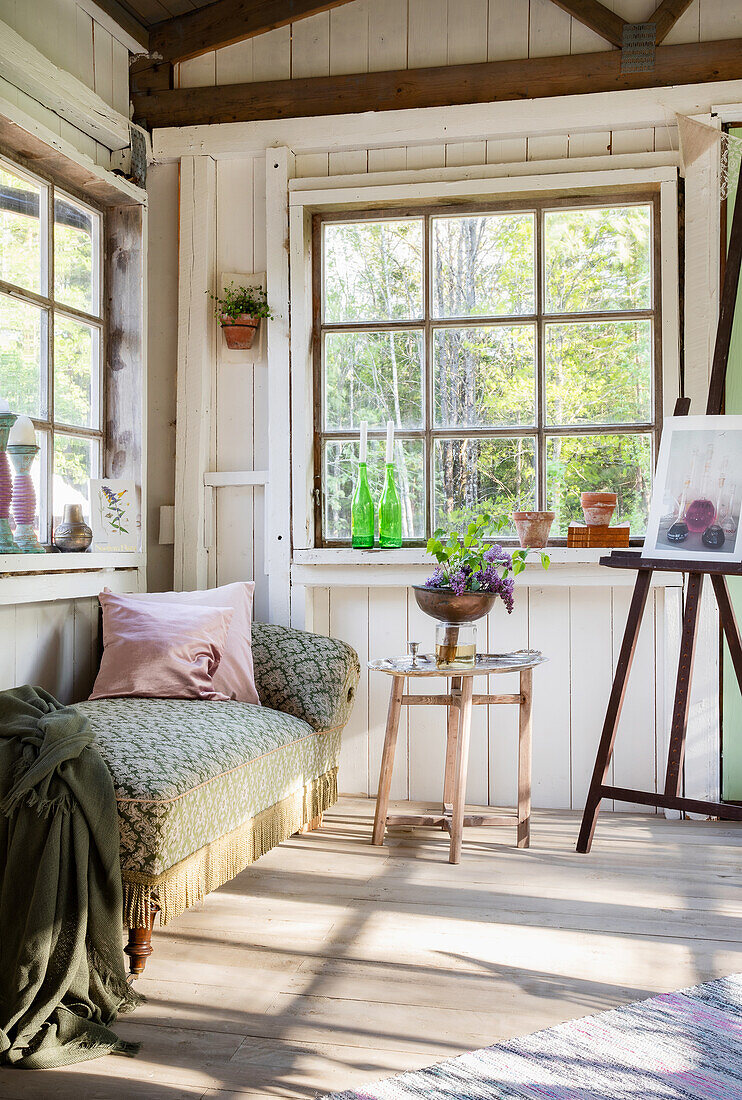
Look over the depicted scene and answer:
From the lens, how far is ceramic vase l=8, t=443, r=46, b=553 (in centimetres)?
307

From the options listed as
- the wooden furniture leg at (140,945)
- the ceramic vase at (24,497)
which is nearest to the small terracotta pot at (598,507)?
the ceramic vase at (24,497)

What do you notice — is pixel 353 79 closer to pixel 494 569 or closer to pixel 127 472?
pixel 127 472

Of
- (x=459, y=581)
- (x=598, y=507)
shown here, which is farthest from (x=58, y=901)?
(x=598, y=507)

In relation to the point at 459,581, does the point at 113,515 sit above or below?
above

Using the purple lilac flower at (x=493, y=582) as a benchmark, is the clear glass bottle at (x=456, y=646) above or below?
below

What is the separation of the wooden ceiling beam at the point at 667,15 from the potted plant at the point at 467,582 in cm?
197

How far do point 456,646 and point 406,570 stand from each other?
0.63 m

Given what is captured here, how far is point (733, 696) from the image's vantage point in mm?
3475

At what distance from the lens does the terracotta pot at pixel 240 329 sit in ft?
12.4

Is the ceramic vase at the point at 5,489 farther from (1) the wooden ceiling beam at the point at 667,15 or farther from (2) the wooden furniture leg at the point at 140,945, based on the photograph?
(1) the wooden ceiling beam at the point at 667,15

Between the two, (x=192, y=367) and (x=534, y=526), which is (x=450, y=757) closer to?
(x=534, y=526)

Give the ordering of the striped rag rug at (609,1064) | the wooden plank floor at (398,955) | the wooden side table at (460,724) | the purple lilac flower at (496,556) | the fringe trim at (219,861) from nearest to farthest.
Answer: the striped rag rug at (609,1064) < the wooden plank floor at (398,955) < the fringe trim at (219,861) < the wooden side table at (460,724) < the purple lilac flower at (496,556)

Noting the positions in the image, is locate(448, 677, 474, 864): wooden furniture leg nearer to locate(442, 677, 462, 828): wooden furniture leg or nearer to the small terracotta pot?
locate(442, 677, 462, 828): wooden furniture leg

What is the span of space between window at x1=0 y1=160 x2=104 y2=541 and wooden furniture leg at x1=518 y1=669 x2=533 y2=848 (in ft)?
5.87
